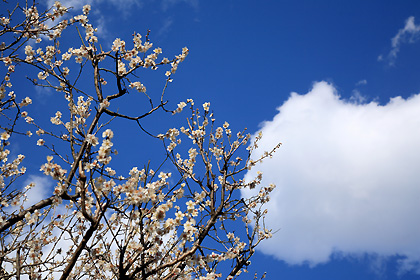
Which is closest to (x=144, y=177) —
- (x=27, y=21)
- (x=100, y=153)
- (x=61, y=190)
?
(x=100, y=153)

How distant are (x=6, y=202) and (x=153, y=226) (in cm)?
379

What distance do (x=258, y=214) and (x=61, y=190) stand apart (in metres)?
5.11

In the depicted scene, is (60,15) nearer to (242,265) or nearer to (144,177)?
(144,177)

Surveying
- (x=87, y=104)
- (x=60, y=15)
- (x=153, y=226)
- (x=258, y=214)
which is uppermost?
(x=60, y=15)

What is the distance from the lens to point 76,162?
3.96m

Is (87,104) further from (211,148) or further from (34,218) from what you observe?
(211,148)

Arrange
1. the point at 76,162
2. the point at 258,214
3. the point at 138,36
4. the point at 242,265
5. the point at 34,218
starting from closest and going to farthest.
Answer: the point at 76,162, the point at 34,218, the point at 138,36, the point at 242,265, the point at 258,214

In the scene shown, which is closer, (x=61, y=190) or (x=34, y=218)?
(x=61, y=190)

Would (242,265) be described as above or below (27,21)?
below

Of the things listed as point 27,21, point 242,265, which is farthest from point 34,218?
point 242,265

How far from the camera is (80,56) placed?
5.56 m

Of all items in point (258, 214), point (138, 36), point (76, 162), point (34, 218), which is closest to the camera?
point (76, 162)

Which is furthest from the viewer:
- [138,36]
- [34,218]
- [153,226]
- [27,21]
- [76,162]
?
[138,36]

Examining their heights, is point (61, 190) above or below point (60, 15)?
below
